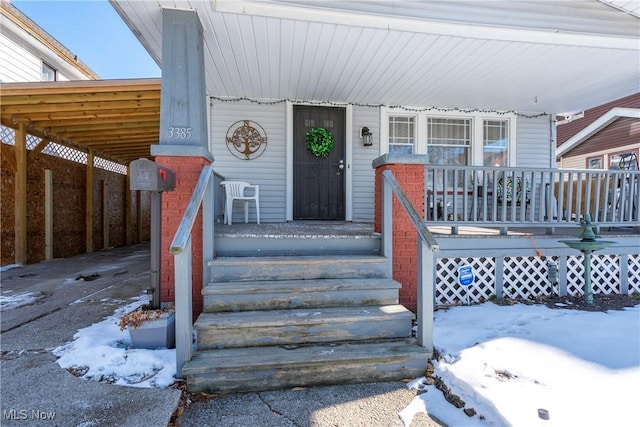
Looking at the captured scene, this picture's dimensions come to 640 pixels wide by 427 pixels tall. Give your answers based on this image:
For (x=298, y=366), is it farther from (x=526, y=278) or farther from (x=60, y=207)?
(x=60, y=207)

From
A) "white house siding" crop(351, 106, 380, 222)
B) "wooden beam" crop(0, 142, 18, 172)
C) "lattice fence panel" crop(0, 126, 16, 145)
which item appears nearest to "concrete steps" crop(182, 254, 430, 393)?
"white house siding" crop(351, 106, 380, 222)

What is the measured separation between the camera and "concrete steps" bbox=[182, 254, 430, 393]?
Answer: 2064 millimetres

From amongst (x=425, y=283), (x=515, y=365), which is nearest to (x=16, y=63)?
(x=425, y=283)

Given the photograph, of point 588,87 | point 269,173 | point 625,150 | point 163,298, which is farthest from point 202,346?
point 625,150

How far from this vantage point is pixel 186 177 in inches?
114

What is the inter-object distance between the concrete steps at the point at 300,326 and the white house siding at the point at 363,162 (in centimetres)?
284

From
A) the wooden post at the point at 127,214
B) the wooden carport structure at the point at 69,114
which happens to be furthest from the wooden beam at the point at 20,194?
the wooden post at the point at 127,214

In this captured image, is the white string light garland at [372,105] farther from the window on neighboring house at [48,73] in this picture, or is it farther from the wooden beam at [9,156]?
the window on neighboring house at [48,73]

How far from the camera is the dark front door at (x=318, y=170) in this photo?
5605 millimetres

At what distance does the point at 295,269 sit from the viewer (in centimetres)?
278

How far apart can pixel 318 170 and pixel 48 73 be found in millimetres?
8537

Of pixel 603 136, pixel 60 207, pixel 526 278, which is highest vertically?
pixel 603 136

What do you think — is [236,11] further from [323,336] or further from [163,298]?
[323,336]
